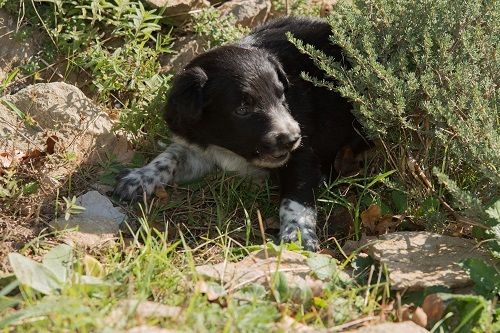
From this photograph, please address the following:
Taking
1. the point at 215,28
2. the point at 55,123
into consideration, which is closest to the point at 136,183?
the point at 55,123

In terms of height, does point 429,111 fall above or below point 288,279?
above

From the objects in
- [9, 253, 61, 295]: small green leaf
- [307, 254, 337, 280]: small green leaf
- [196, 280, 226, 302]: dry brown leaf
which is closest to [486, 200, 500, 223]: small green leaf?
[307, 254, 337, 280]: small green leaf

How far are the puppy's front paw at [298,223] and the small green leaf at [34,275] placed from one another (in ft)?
5.13

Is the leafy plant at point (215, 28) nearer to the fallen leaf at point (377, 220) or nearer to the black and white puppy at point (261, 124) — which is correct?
the black and white puppy at point (261, 124)

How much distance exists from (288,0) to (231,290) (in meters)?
3.64

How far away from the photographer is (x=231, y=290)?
3461mm

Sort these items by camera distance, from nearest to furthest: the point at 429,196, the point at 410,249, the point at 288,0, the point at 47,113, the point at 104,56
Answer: the point at 410,249
the point at 429,196
the point at 47,113
the point at 104,56
the point at 288,0

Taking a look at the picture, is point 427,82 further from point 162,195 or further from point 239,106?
point 162,195

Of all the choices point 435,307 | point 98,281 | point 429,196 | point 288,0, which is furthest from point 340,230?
point 288,0

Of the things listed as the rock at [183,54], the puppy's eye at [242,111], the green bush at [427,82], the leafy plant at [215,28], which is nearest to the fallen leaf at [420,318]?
the green bush at [427,82]

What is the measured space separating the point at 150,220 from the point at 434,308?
1.85 meters

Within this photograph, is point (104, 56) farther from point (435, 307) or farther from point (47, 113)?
point (435, 307)

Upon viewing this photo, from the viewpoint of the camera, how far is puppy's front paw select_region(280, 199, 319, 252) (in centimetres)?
454

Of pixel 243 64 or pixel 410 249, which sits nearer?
pixel 410 249
